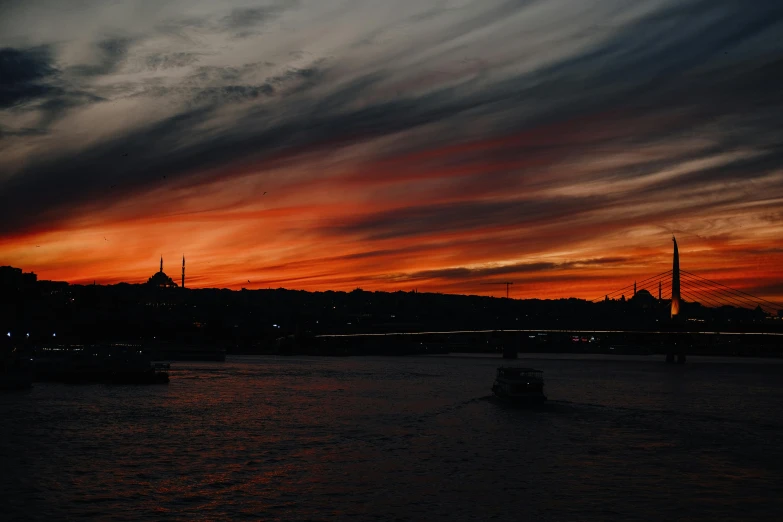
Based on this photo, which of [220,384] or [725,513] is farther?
[220,384]

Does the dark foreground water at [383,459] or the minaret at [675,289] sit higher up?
the minaret at [675,289]

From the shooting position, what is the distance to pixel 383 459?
3666 cm

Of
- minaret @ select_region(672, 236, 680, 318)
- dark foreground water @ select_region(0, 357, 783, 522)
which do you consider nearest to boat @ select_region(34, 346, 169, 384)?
dark foreground water @ select_region(0, 357, 783, 522)

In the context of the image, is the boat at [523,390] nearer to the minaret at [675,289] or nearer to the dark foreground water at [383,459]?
the dark foreground water at [383,459]

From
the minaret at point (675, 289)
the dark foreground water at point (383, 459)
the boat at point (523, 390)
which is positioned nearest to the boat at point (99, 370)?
the dark foreground water at point (383, 459)

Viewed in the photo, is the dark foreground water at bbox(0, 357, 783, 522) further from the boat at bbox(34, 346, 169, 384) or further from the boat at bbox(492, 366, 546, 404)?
the boat at bbox(34, 346, 169, 384)

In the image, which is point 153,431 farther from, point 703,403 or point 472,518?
point 703,403

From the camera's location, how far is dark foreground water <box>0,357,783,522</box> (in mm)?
27391

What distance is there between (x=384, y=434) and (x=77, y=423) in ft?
60.3

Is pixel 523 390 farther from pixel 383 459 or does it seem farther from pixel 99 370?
pixel 99 370

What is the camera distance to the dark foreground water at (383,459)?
2739 centimetres

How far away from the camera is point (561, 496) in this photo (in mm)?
29438

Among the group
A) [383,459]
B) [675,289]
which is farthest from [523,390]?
[675,289]

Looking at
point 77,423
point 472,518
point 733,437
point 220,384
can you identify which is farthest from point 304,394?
point 472,518
